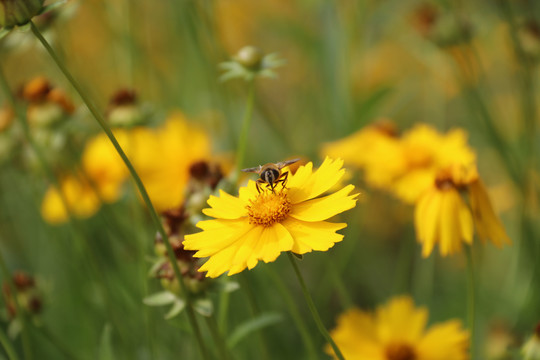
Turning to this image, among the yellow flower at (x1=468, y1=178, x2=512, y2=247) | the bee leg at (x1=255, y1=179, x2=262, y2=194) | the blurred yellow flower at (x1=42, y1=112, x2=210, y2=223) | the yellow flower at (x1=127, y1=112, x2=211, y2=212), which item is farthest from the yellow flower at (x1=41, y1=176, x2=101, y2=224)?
the yellow flower at (x1=468, y1=178, x2=512, y2=247)

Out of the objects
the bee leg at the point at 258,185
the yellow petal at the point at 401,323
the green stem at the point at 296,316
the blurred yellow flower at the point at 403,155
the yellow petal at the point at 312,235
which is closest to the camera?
the yellow petal at the point at 312,235

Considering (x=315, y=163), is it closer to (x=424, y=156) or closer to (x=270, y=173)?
(x=424, y=156)

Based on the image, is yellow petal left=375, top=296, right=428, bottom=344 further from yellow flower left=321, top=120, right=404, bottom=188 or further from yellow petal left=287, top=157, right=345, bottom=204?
yellow petal left=287, top=157, right=345, bottom=204

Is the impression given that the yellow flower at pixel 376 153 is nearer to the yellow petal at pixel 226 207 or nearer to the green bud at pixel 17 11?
the yellow petal at pixel 226 207

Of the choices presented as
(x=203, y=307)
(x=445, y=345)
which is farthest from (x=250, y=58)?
(x=445, y=345)

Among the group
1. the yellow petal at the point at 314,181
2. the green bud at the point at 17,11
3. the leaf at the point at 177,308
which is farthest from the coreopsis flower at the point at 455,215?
the green bud at the point at 17,11

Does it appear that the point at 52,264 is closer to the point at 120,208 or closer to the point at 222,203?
the point at 120,208
